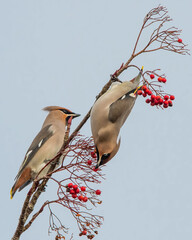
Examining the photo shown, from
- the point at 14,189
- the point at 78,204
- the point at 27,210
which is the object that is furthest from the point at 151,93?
the point at 14,189

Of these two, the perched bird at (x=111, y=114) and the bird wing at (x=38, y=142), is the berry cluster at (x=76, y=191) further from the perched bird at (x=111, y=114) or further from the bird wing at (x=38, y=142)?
the bird wing at (x=38, y=142)

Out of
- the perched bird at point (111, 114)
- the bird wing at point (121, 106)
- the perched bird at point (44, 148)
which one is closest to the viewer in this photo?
the perched bird at point (111, 114)

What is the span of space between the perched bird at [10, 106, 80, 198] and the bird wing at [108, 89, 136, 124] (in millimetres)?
826

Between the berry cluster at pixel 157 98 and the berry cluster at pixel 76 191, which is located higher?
the berry cluster at pixel 157 98

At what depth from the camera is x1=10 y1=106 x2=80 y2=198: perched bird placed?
5.14 m

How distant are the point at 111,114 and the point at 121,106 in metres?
0.13

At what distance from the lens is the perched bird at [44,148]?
5.14 metres

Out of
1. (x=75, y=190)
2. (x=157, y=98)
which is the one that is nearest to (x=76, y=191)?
(x=75, y=190)

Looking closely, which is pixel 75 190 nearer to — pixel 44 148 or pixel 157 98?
pixel 157 98

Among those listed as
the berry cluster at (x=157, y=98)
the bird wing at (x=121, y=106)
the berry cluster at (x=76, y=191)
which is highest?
the bird wing at (x=121, y=106)

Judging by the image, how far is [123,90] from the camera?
451 centimetres

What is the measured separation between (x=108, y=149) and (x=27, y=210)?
1111 millimetres

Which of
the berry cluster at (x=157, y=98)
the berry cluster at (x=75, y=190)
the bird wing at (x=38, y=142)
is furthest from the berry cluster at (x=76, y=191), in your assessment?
the bird wing at (x=38, y=142)

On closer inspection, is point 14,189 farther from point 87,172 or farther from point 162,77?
point 162,77
